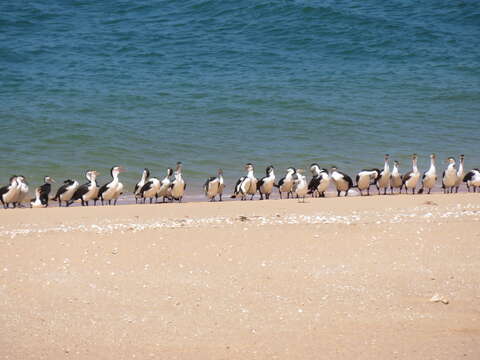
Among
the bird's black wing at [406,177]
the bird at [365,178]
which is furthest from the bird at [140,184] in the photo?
the bird's black wing at [406,177]

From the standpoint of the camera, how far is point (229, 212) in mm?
12398

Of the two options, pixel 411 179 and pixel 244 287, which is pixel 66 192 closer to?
pixel 411 179

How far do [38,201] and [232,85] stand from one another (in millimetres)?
10717

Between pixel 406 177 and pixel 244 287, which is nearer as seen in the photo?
pixel 244 287

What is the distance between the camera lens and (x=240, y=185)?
1647 centimetres

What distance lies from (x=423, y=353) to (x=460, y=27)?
28000 millimetres

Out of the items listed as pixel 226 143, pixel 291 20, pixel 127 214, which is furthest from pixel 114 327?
pixel 291 20

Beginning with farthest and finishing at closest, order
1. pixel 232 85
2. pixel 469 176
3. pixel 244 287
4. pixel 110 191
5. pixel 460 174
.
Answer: pixel 232 85
pixel 460 174
pixel 469 176
pixel 110 191
pixel 244 287

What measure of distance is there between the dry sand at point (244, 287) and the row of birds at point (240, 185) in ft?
13.9

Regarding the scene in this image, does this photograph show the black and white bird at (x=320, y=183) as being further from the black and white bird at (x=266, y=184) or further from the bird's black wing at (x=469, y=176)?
the bird's black wing at (x=469, y=176)

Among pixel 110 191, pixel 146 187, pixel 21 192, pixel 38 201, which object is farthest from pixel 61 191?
pixel 146 187

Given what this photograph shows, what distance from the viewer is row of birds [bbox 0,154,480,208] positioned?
52.0 feet

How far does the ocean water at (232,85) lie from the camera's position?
787 inches

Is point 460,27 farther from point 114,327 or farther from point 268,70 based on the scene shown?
point 114,327
